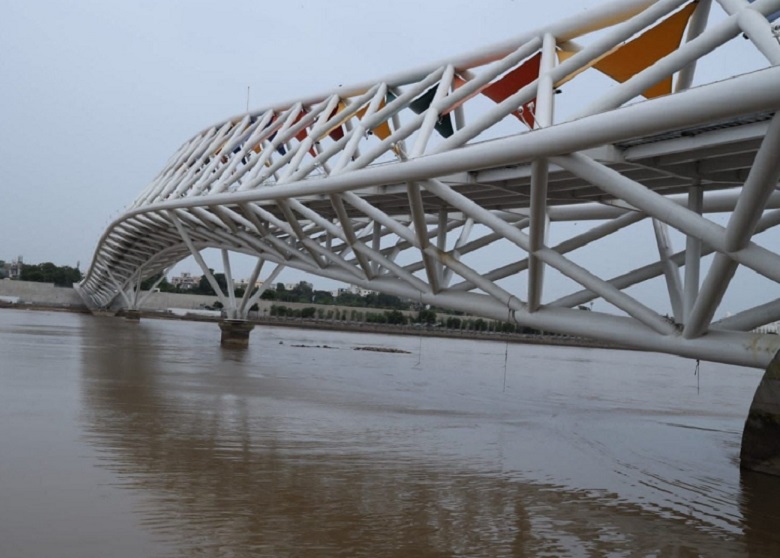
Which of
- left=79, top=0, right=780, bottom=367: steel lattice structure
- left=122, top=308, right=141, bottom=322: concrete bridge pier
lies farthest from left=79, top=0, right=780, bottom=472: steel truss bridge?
left=122, top=308, right=141, bottom=322: concrete bridge pier

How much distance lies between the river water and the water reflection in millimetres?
31

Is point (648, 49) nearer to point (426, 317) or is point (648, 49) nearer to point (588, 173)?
point (588, 173)

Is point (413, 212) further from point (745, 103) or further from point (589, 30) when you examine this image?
point (745, 103)

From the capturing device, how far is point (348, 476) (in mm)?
9102

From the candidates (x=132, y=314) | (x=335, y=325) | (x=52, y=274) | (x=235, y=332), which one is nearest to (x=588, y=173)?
(x=235, y=332)

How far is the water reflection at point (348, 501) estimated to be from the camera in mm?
6594

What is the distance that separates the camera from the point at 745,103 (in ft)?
24.8

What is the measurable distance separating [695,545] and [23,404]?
10.9 metres

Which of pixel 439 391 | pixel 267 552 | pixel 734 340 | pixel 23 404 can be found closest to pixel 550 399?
pixel 439 391

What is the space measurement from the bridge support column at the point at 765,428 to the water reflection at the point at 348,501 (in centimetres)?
63

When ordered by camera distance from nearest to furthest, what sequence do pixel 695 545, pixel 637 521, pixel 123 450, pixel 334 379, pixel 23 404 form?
pixel 695 545 < pixel 637 521 < pixel 123 450 < pixel 23 404 < pixel 334 379

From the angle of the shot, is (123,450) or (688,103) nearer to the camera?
(688,103)

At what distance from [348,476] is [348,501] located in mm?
1222

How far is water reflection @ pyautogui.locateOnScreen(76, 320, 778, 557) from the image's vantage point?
6.59 metres
